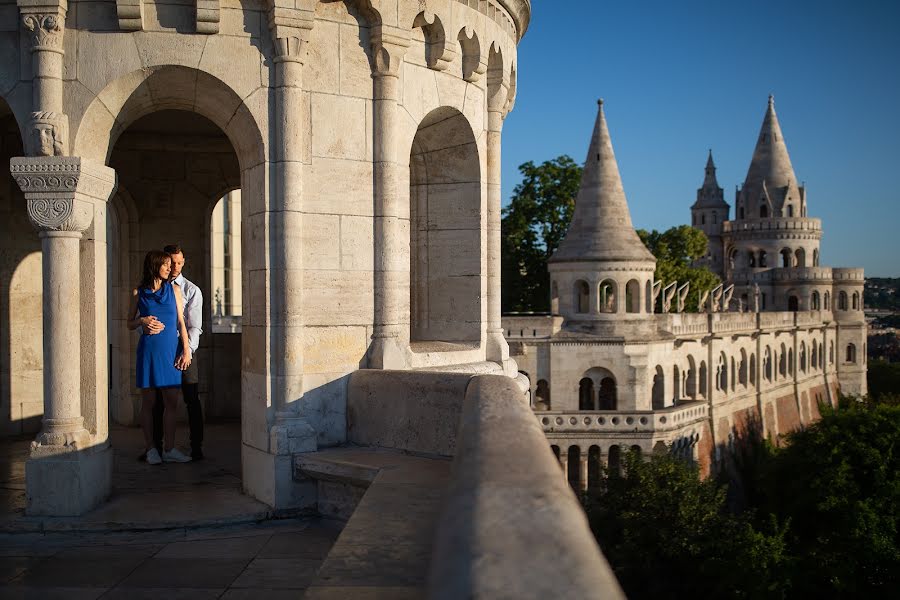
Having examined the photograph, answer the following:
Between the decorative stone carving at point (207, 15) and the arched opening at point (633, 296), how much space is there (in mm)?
32979

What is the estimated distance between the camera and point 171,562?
436cm

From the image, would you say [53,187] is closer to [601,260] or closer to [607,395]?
[601,260]

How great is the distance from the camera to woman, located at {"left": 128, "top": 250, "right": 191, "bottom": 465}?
5777 mm

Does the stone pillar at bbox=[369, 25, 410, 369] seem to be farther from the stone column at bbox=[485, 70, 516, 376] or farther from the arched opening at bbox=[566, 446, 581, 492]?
the arched opening at bbox=[566, 446, 581, 492]

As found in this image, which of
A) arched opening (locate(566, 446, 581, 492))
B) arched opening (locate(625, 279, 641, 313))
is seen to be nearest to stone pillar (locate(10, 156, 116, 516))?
arched opening (locate(566, 446, 581, 492))

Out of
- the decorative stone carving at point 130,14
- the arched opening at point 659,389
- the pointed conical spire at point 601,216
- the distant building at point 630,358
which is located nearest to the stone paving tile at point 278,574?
the decorative stone carving at point 130,14

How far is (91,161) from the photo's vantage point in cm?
496

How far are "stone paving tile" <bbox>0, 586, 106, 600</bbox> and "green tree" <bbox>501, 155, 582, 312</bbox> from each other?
3895cm

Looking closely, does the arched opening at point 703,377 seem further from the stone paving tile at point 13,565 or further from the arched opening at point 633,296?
the stone paving tile at point 13,565

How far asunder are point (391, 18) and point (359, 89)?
457 mm

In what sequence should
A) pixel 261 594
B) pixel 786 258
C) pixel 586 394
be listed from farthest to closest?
pixel 786 258 → pixel 586 394 → pixel 261 594

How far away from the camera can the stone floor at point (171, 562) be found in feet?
13.0

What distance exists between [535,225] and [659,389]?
33.8ft

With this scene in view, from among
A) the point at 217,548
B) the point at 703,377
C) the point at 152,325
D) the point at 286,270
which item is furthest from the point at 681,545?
the point at 703,377
